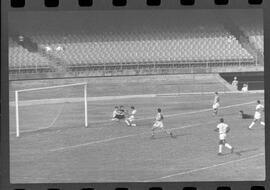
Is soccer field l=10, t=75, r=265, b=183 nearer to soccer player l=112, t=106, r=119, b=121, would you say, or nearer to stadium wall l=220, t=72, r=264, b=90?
soccer player l=112, t=106, r=119, b=121

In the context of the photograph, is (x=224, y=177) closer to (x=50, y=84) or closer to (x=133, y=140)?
(x=133, y=140)

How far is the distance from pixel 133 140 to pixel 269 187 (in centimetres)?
343

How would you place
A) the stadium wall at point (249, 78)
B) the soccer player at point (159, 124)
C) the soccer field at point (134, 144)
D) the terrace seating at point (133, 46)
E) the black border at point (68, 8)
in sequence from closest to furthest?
1. the black border at point (68, 8)
2. the soccer field at point (134, 144)
3. the soccer player at point (159, 124)
4. the terrace seating at point (133, 46)
5. the stadium wall at point (249, 78)

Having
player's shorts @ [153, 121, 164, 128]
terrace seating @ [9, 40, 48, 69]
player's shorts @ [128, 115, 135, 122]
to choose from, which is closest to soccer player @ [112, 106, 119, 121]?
player's shorts @ [128, 115, 135, 122]

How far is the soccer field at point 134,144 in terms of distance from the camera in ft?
24.3

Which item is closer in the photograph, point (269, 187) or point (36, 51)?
point (269, 187)

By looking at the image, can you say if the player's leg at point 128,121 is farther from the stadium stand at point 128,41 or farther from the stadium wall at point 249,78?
the stadium wall at point 249,78

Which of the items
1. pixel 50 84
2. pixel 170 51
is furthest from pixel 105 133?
pixel 170 51

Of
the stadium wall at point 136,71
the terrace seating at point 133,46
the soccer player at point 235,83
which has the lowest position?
the soccer player at point 235,83

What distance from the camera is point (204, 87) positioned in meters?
10.9

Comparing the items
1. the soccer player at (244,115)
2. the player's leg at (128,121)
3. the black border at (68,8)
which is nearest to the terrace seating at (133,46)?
the player's leg at (128,121)

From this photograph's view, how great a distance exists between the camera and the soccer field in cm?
742

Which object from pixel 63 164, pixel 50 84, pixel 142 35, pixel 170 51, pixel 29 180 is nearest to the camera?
pixel 29 180

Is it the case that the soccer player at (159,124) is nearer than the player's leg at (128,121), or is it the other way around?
the soccer player at (159,124)
